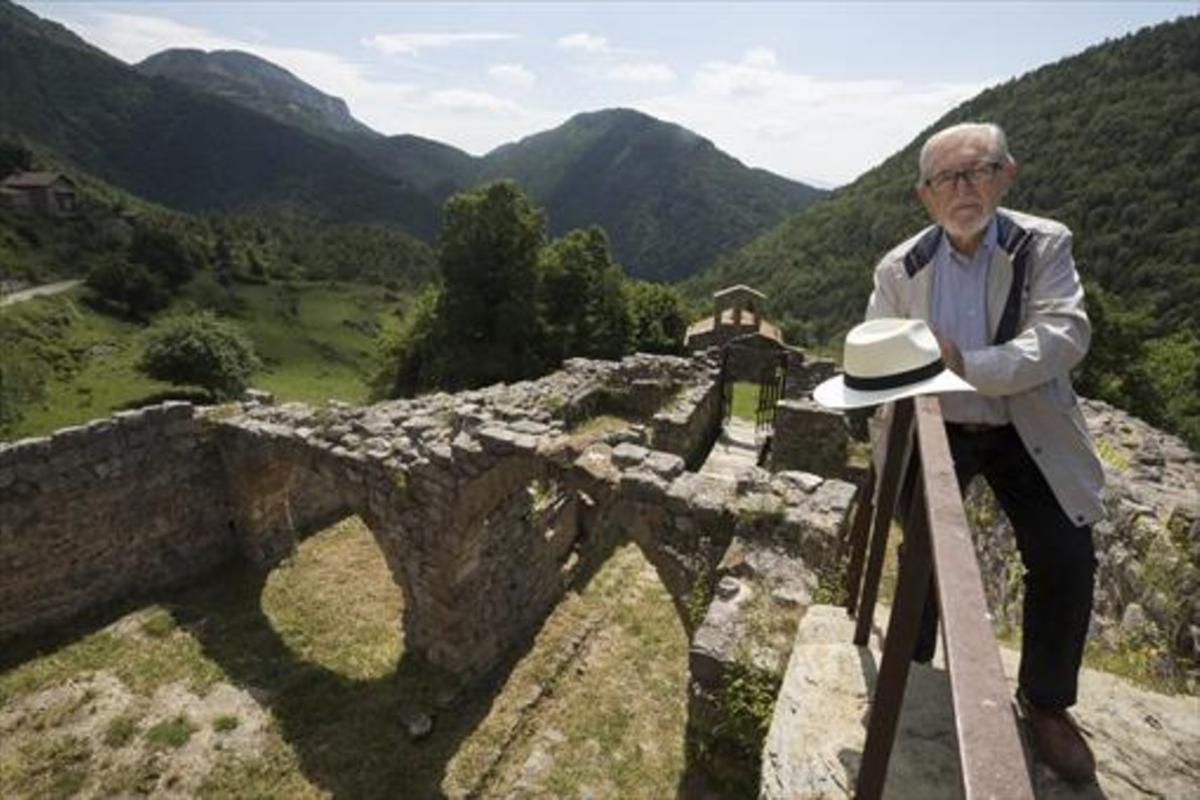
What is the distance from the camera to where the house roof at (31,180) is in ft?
250

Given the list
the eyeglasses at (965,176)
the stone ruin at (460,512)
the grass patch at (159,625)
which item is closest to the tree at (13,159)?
the stone ruin at (460,512)

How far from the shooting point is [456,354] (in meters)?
28.0

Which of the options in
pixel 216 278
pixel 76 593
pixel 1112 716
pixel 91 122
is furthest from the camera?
pixel 91 122

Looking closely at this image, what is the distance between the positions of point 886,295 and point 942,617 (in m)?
2.27

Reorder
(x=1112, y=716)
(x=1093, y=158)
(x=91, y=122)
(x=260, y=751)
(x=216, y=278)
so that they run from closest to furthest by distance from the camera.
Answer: (x=1112, y=716) < (x=260, y=751) < (x=216, y=278) < (x=1093, y=158) < (x=91, y=122)

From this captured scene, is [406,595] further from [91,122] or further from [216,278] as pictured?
[91,122]

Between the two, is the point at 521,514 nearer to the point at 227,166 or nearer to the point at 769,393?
the point at 769,393

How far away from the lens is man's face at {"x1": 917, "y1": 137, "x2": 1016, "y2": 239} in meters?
2.82

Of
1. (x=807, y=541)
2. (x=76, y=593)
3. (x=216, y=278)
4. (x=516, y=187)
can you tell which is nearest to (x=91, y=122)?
(x=216, y=278)

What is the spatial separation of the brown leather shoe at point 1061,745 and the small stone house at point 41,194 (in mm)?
99687

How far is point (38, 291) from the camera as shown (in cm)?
5378

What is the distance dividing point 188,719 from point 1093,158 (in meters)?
96.1

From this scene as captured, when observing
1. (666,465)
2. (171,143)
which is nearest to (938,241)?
(666,465)

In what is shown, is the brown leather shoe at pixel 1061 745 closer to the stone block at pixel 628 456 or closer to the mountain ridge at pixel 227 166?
the stone block at pixel 628 456
